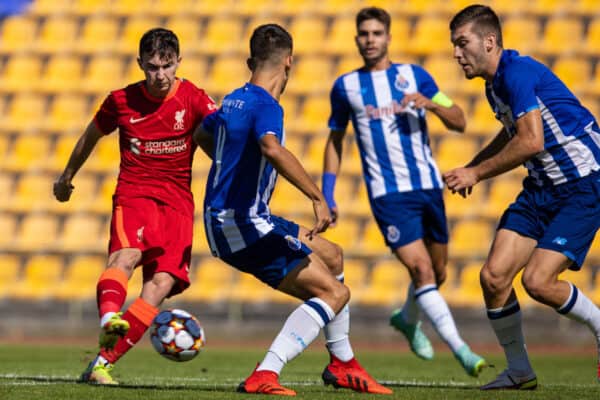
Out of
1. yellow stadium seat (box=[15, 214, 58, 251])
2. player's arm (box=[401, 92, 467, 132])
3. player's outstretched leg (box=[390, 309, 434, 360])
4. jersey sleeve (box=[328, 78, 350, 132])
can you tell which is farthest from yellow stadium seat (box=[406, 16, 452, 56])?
player's outstretched leg (box=[390, 309, 434, 360])

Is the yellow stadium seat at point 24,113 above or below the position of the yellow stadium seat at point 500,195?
above

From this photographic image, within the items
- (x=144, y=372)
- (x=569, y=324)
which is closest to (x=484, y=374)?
(x=144, y=372)

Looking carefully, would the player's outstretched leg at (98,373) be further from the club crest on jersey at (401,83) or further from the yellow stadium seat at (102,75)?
the yellow stadium seat at (102,75)

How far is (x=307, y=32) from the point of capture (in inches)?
613

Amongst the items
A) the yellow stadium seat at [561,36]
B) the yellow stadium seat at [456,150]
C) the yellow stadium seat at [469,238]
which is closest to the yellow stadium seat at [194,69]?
the yellow stadium seat at [456,150]

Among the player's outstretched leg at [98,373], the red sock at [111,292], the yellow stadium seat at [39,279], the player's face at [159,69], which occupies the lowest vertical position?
the yellow stadium seat at [39,279]

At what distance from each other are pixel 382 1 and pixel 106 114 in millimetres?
9580

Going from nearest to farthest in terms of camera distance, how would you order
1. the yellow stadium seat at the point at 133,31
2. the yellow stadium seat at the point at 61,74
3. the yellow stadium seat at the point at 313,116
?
the yellow stadium seat at the point at 313,116 < the yellow stadium seat at the point at 61,74 < the yellow stadium seat at the point at 133,31

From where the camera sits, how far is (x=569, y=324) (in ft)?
40.3

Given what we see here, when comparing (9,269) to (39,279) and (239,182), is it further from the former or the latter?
(239,182)

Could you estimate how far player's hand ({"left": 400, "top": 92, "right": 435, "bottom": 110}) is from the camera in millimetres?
7031

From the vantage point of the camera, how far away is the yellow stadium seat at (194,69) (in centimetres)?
1552

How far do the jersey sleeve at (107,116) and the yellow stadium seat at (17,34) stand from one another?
10402 mm

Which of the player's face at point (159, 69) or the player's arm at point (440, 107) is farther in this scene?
the player's arm at point (440, 107)
